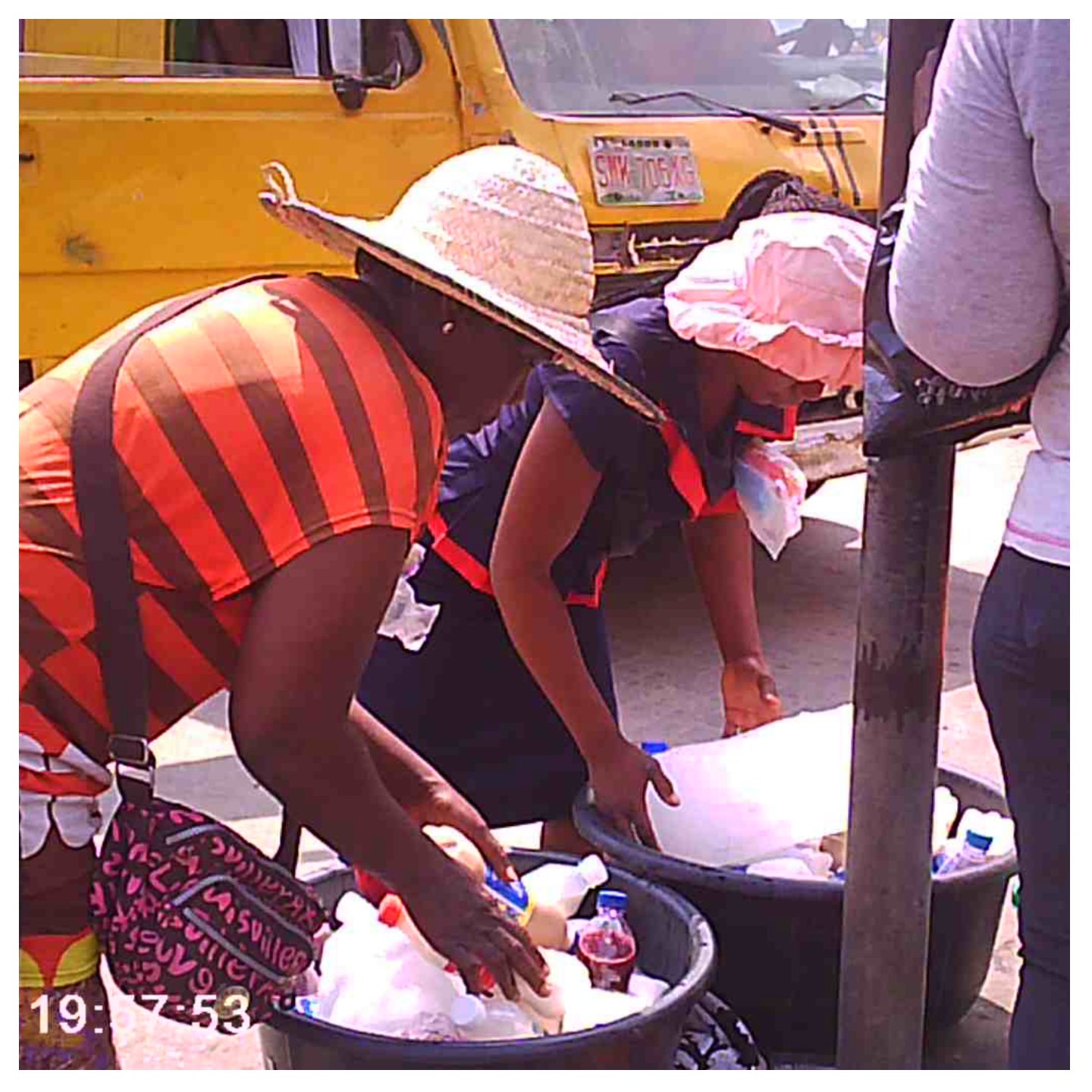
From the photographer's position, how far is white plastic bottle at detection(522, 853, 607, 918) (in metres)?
2.49

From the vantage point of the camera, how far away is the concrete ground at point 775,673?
2979 mm

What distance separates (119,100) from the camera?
4.46m

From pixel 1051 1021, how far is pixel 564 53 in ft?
12.4

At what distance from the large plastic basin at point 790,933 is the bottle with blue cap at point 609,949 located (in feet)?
0.62

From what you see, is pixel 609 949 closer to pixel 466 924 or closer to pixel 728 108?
pixel 466 924

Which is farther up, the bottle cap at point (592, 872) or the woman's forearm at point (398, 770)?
the woman's forearm at point (398, 770)

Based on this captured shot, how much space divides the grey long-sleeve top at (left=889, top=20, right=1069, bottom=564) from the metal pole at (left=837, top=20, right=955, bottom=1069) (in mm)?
314

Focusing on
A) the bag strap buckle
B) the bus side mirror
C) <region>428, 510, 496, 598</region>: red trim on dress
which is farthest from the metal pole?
the bus side mirror

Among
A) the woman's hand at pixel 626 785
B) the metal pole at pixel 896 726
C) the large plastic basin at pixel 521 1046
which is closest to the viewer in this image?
the large plastic basin at pixel 521 1046

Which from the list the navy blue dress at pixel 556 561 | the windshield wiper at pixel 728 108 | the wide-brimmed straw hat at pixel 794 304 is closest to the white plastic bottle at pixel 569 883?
the navy blue dress at pixel 556 561

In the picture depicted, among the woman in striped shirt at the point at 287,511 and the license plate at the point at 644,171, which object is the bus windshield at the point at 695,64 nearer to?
the license plate at the point at 644,171
